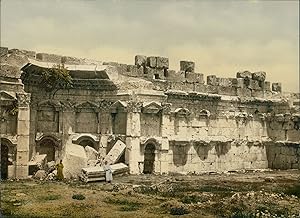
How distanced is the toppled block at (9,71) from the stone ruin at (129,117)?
0.05m

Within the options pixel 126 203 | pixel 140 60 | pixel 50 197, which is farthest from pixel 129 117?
pixel 126 203

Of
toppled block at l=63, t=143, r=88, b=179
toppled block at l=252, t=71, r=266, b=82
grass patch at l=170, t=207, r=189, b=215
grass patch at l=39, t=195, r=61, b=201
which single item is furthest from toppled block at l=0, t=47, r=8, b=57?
toppled block at l=252, t=71, r=266, b=82

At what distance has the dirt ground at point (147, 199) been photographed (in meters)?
16.4

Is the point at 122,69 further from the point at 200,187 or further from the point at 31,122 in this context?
the point at 200,187

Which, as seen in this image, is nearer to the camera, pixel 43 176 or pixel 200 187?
pixel 200 187

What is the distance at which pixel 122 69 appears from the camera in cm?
2878

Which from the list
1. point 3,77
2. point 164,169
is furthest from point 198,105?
point 3,77

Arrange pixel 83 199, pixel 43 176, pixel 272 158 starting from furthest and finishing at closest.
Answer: pixel 272 158 → pixel 43 176 → pixel 83 199

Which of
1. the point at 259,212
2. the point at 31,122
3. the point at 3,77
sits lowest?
the point at 259,212

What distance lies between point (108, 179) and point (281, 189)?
8488mm

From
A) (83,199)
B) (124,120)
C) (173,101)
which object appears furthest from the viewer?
(173,101)

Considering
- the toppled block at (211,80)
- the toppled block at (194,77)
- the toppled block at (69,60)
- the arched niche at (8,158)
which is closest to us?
the arched niche at (8,158)

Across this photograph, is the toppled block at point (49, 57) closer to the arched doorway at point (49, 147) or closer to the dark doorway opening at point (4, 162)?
the arched doorway at point (49, 147)

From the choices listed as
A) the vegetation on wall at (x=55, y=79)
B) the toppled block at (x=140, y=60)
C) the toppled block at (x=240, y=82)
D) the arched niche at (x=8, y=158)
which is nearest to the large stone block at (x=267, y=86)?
the toppled block at (x=240, y=82)
